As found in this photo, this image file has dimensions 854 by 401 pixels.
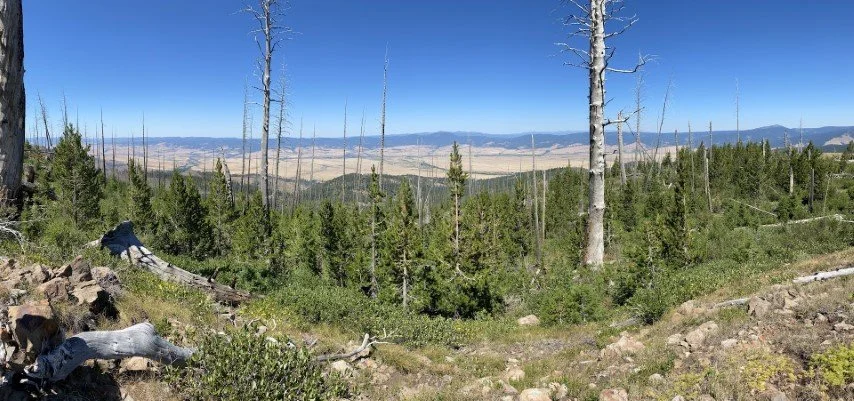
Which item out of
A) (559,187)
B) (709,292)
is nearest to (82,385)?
(709,292)

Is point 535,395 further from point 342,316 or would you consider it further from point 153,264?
point 153,264

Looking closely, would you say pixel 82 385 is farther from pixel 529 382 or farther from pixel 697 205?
pixel 697 205

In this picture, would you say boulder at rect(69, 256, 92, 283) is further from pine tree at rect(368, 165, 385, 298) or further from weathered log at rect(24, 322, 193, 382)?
pine tree at rect(368, 165, 385, 298)

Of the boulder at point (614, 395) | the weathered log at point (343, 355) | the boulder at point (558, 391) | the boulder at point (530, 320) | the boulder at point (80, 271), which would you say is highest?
the boulder at point (80, 271)

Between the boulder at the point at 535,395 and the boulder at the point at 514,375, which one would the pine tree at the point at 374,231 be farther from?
the boulder at the point at 535,395

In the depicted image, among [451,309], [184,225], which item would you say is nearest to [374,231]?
[451,309]

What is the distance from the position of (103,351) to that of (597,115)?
8083 mm

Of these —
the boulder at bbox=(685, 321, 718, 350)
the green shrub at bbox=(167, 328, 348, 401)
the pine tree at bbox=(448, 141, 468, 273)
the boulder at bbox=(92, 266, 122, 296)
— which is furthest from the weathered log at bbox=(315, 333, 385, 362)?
the pine tree at bbox=(448, 141, 468, 273)

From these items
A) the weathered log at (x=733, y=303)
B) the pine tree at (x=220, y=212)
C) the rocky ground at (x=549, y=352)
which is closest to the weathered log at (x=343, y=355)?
the rocky ground at (x=549, y=352)

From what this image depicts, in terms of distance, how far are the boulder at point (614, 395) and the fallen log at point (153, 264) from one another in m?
7.12

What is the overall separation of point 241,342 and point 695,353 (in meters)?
5.17

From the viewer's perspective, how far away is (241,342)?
484cm

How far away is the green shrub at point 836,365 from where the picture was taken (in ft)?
12.8

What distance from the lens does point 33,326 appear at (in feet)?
11.1
